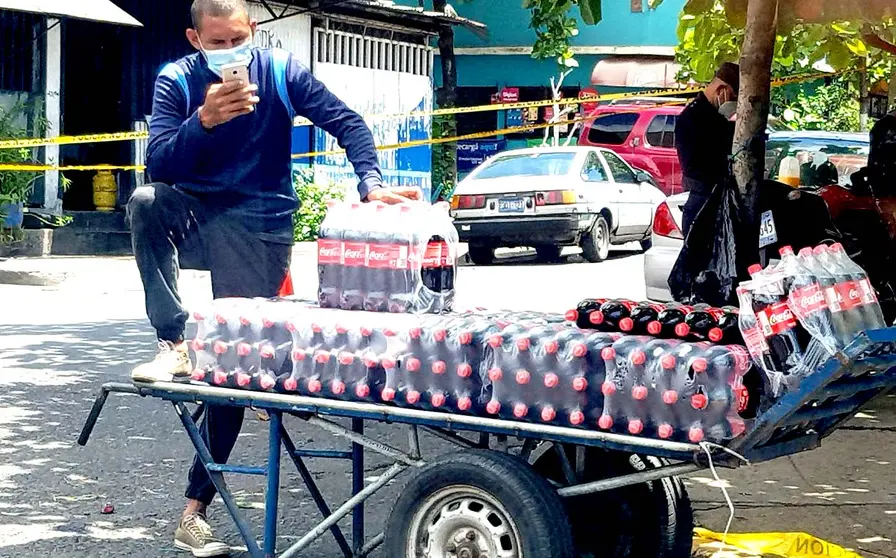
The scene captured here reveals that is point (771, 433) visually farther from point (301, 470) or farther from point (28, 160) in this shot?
point (28, 160)

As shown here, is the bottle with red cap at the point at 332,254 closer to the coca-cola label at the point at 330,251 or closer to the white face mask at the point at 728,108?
the coca-cola label at the point at 330,251

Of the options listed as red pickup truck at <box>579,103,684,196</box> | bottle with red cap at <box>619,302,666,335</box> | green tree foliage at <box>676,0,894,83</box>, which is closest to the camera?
bottle with red cap at <box>619,302,666,335</box>

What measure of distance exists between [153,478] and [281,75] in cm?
215

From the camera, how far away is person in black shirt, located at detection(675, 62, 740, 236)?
6.50 meters

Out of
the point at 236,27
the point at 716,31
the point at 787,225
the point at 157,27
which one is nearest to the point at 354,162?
the point at 236,27

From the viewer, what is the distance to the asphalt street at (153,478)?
501cm

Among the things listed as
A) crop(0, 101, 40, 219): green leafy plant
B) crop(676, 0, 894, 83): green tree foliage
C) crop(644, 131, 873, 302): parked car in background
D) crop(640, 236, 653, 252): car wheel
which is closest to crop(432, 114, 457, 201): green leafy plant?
crop(640, 236, 653, 252): car wheel

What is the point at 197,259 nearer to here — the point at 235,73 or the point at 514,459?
the point at 235,73

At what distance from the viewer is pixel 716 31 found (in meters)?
8.23

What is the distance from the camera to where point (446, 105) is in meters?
22.5

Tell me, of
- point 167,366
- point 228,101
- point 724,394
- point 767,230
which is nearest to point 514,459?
point 724,394

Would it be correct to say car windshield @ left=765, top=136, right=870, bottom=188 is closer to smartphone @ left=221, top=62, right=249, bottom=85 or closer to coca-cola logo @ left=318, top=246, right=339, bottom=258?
coca-cola logo @ left=318, top=246, right=339, bottom=258

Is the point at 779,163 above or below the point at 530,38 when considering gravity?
below

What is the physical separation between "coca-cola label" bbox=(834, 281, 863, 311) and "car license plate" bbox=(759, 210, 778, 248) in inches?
82.7
